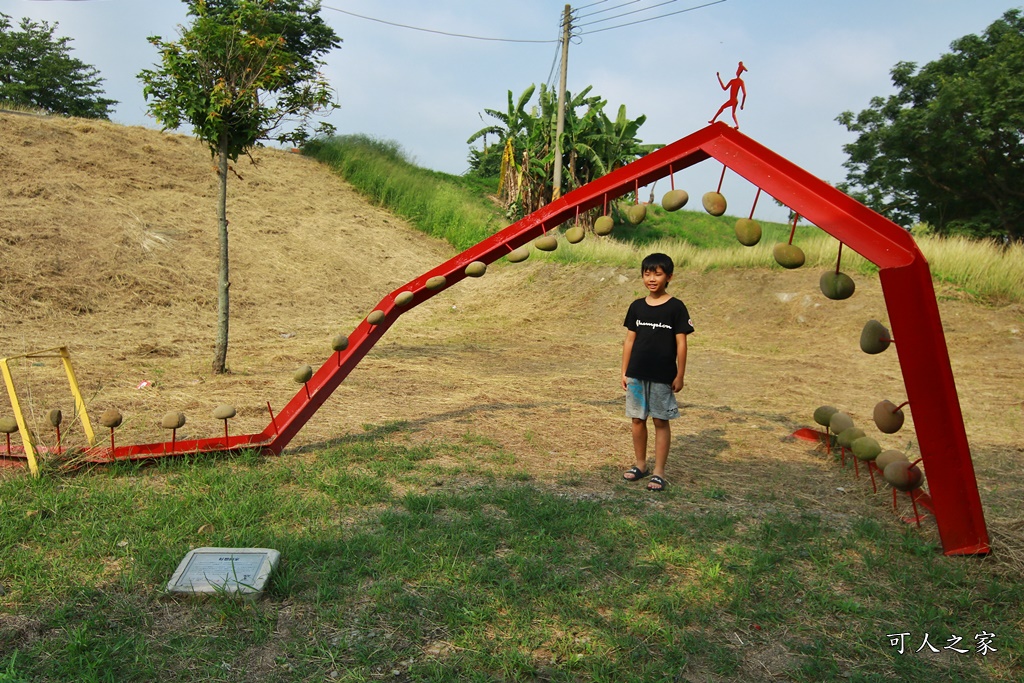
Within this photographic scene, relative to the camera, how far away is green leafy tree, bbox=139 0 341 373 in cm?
725

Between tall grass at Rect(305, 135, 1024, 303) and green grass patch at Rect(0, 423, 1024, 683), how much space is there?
8.09 metres

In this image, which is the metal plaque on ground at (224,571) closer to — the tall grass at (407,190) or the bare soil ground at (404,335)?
the bare soil ground at (404,335)

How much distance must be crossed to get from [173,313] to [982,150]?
19.9m

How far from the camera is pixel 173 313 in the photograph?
12406 millimetres


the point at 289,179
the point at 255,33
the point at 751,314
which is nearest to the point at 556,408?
the point at 255,33

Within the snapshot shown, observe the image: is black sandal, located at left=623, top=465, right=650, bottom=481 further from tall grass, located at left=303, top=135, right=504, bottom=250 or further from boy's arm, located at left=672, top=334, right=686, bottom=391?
tall grass, located at left=303, top=135, right=504, bottom=250

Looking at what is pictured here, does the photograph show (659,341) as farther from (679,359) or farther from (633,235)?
(633,235)

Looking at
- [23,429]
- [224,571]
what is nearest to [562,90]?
[23,429]

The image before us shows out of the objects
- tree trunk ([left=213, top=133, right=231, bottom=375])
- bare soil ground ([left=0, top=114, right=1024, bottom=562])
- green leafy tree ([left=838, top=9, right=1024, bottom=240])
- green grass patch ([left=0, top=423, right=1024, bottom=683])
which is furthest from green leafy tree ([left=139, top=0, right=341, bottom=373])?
green leafy tree ([left=838, top=9, right=1024, bottom=240])

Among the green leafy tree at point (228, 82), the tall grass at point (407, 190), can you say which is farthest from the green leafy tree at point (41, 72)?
the green leafy tree at point (228, 82)

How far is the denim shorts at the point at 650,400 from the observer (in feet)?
14.3

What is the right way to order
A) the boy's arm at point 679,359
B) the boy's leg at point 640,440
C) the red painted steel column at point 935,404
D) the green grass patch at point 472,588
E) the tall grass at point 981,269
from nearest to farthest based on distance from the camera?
1. the green grass patch at point 472,588
2. the red painted steel column at point 935,404
3. the boy's arm at point 679,359
4. the boy's leg at point 640,440
5. the tall grass at point 981,269

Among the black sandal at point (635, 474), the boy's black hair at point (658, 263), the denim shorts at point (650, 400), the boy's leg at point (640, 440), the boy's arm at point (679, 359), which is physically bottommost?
the black sandal at point (635, 474)

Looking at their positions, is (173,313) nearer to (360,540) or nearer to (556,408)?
(556,408)
